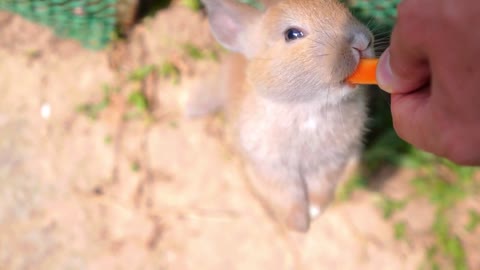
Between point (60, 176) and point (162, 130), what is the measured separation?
33.2 inches

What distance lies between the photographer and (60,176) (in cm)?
351

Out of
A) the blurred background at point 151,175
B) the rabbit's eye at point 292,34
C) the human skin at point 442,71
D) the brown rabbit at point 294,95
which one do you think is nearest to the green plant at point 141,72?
the blurred background at point 151,175

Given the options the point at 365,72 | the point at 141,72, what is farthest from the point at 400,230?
the point at 141,72

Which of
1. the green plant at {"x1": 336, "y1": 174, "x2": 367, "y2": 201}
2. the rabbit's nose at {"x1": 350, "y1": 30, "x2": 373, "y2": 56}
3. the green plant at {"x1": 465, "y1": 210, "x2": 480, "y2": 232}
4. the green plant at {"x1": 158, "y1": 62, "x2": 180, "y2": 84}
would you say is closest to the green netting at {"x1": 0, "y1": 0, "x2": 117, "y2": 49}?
the green plant at {"x1": 158, "y1": 62, "x2": 180, "y2": 84}

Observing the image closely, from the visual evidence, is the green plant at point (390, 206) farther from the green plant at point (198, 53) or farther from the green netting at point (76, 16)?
the green netting at point (76, 16)

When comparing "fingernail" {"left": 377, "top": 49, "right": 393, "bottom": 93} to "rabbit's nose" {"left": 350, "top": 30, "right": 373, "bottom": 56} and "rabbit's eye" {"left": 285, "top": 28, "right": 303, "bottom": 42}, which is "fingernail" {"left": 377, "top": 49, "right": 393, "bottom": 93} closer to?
"rabbit's nose" {"left": 350, "top": 30, "right": 373, "bottom": 56}

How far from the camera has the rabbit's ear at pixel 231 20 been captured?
2445 mm

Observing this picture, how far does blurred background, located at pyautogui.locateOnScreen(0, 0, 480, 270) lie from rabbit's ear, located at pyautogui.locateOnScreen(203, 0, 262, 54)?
1.02 meters

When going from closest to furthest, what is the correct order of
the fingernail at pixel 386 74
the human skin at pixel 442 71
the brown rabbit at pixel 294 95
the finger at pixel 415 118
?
1. the human skin at pixel 442 71
2. the finger at pixel 415 118
3. the fingernail at pixel 386 74
4. the brown rabbit at pixel 294 95

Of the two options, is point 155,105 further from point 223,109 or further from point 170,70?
point 223,109

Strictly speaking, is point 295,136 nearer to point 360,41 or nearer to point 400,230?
point 360,41

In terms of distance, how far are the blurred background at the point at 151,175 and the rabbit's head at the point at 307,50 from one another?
1062 millimetres

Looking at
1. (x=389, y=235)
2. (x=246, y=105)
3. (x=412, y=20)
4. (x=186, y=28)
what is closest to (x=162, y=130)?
(x=186, y=28)

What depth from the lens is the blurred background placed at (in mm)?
3188
